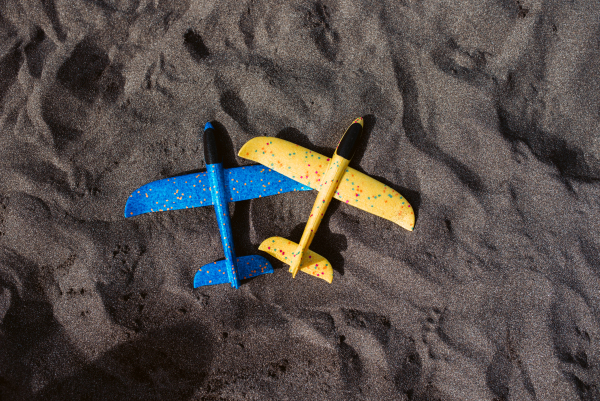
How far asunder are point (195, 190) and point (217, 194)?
0.20 metres

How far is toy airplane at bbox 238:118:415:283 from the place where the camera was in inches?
90.4

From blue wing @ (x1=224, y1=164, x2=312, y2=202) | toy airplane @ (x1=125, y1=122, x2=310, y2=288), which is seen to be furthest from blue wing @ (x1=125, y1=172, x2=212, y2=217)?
blue wing @ (x1=224, y1=164, x2=312, y2=202)

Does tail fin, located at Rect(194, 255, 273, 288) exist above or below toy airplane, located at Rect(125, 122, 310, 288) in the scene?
below

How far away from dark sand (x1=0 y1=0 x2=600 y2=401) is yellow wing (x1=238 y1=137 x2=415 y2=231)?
0.57 feet

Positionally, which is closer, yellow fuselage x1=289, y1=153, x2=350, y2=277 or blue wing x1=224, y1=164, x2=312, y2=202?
yellow fuselage x1=289, y1=153, x2=350, y2=277

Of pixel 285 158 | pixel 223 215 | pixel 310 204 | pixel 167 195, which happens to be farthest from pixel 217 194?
pixel 310 204

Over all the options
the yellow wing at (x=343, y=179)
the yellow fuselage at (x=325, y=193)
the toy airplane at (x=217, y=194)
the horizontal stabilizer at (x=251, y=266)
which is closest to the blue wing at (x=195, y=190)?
the toy airplane at (x=217, y=194)

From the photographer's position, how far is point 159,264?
2.47 m

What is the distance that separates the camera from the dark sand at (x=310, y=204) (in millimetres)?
2385

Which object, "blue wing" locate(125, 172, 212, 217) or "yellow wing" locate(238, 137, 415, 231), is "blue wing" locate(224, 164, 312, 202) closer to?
"yellow wing" locate(238, 137, 415, 231)

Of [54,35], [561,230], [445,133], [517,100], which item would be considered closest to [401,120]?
[445,133]

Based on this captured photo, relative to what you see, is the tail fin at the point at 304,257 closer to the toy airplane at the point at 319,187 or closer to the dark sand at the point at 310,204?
the toy airplane at the point at 319,187

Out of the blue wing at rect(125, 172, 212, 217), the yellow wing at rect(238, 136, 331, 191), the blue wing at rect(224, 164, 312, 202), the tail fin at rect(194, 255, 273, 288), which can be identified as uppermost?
the yellow wing at rect(238, 136, 331, 191)

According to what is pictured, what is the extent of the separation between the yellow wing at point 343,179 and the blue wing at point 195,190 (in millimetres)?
115
